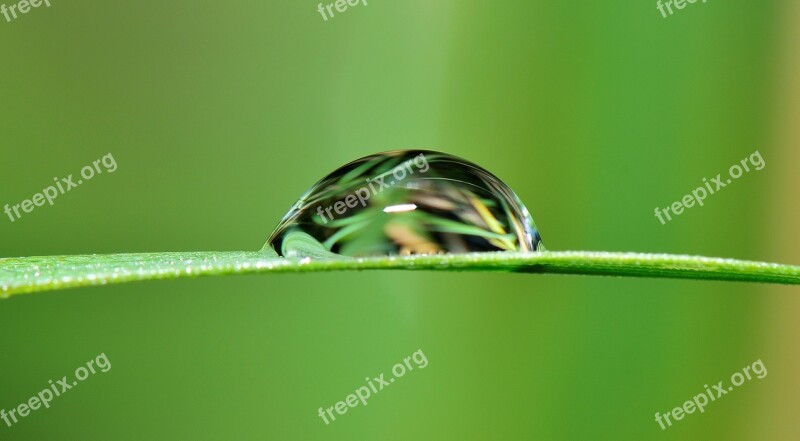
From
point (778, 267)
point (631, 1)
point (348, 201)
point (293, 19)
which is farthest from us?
point (631, 1)

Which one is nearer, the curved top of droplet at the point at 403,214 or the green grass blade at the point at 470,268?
the green grass blade at the point at 470,268

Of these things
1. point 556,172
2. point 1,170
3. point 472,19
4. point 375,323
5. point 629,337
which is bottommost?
point 629,337

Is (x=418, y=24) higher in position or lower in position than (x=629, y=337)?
higher

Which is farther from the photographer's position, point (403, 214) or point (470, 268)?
point (403, 214)

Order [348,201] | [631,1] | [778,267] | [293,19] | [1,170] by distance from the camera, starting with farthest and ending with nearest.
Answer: [631,1] < [293,19] < [1,170] < [348,201] < [778,267]

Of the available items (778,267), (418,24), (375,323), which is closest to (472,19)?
(418,24)

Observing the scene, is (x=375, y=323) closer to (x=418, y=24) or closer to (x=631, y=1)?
(x=418, y=24)

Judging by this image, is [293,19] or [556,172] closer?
[293,19]

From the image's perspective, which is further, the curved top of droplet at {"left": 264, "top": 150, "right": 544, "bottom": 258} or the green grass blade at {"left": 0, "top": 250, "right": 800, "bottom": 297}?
the curved top of droplet at {"left": 264, "top": 150, "right": 544, "bottom": 258}
